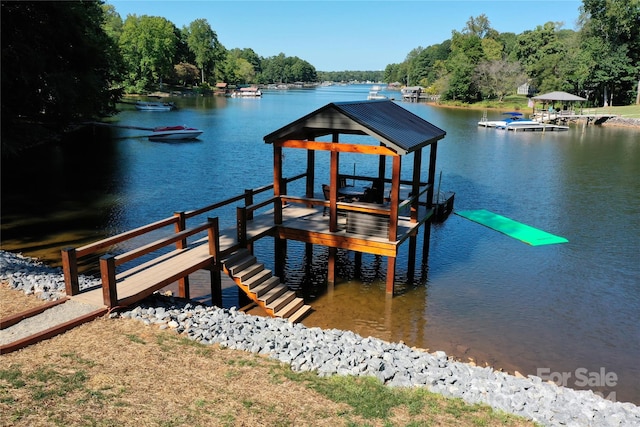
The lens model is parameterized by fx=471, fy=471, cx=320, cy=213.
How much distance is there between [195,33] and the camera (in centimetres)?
13125

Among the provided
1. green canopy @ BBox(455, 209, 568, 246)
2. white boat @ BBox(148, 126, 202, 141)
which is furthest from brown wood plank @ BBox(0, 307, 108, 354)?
white boat @ BBox(148, 126, 202, 141)

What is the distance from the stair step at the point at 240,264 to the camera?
38.8 ft

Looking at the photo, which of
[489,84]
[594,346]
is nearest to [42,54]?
[594,346]

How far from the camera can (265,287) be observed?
12.1 metres

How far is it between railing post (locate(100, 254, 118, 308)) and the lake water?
4776 mm

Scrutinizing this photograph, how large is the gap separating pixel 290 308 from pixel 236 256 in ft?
6.36

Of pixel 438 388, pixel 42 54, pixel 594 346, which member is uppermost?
pixel 42 54

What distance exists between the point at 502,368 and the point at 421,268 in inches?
247

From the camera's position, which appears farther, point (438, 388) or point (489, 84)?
point (489, 84)

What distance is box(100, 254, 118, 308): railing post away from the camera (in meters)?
8.74

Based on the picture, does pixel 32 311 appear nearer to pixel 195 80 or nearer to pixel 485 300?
pixel 485 300

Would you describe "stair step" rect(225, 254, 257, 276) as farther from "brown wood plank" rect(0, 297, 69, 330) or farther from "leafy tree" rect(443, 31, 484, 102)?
"leafy tree" rect(443, 31, 484, 102)

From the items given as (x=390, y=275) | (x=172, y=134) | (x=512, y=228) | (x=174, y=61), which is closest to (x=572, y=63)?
(x=172, y=134)

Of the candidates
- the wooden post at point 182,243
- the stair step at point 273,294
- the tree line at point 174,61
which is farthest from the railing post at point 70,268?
the tree line at point 174,61
